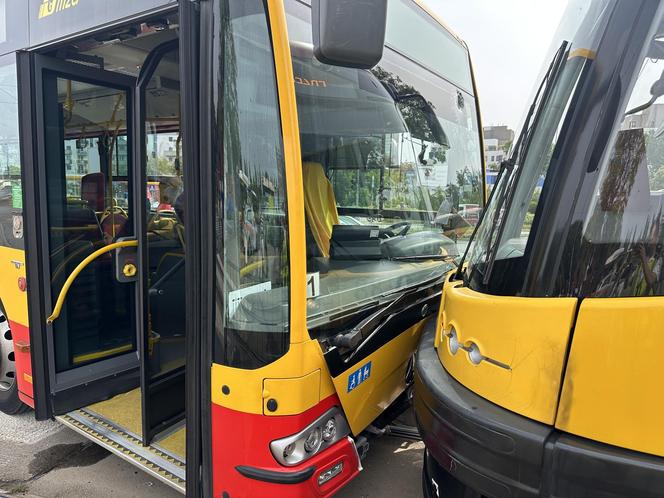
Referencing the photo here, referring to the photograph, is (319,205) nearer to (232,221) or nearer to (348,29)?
(232,221)

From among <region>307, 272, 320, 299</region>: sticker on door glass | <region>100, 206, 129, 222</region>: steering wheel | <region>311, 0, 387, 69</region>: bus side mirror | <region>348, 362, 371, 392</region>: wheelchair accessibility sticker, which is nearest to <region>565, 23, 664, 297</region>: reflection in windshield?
<region>311, 0, 387, 69</region>: bus side mirror

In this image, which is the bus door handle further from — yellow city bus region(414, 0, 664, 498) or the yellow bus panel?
yellow city bus region(414, 0, 664, 498)

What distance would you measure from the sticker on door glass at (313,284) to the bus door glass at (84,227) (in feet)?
4.63

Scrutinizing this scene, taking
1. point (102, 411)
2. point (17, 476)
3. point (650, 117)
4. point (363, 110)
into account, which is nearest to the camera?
point (650, 117)

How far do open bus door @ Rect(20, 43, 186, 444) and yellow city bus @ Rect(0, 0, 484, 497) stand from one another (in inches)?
0.6

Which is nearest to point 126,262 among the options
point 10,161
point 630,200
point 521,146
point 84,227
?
→ point 84,227

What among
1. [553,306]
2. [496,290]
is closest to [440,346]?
[496,290]

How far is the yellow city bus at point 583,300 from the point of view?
4.05 ft

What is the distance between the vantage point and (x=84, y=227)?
3260 mm

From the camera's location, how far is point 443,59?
3156mm

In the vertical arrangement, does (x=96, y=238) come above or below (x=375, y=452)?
above

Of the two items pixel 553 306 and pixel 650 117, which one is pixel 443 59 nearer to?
pixel 650 117

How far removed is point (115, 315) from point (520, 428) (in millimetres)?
3038

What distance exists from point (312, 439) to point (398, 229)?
132 centimetres
